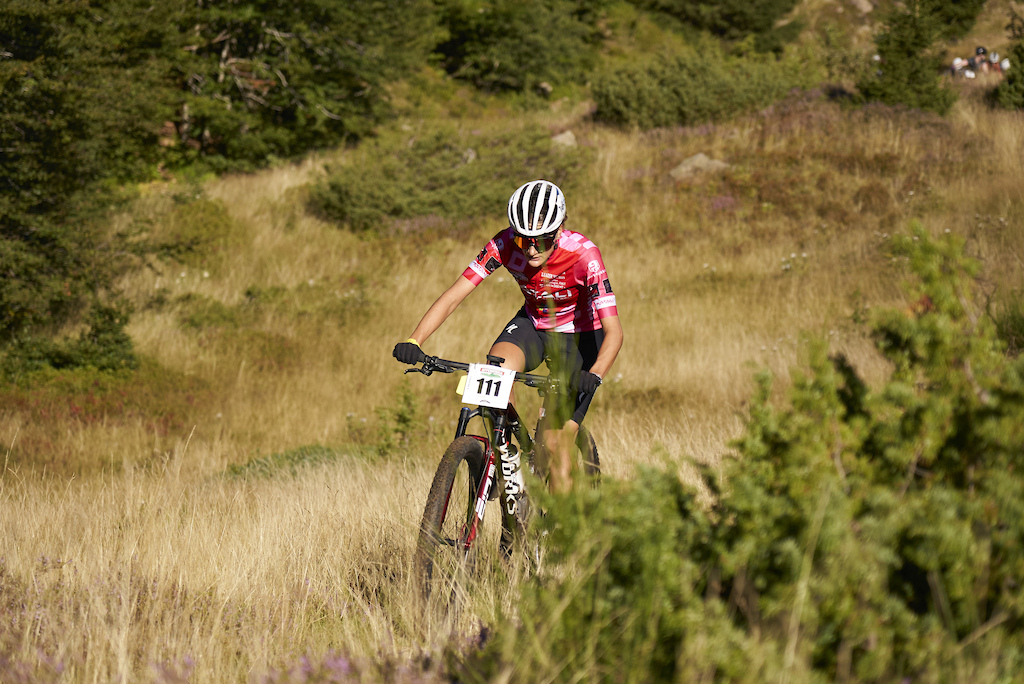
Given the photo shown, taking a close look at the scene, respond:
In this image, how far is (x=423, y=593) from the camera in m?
3.71

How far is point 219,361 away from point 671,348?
A: 21.8 feet

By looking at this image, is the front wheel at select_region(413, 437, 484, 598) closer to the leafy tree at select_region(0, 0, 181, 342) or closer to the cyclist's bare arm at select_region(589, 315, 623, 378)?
the cyclist's bare arm at select_region(589, 315, 623, 378)

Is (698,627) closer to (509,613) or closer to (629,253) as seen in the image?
(509,613)

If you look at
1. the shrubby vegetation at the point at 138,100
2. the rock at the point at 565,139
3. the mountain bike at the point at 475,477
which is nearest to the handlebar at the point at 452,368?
the mountain bike at the point at 475,477

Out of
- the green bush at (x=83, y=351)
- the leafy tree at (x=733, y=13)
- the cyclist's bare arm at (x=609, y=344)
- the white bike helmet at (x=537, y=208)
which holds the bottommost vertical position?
the green bush at (x=83, y=351)

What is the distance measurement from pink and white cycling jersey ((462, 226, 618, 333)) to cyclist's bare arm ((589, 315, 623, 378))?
69 mm

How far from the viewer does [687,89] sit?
21.0 m

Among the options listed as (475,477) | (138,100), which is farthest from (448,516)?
(138,100)

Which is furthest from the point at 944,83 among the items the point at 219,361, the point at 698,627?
the point at 698,627

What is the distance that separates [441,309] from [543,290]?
0.73 metres

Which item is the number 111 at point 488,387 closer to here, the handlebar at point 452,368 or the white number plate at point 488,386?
the white number plate at point 488,386

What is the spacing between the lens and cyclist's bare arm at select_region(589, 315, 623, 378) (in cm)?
446

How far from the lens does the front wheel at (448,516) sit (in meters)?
3.76

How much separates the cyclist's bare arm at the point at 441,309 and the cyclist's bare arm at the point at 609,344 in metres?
0.88
